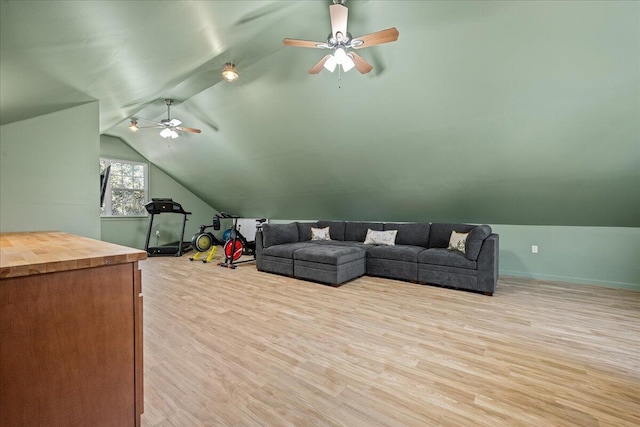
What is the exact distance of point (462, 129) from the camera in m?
3.67

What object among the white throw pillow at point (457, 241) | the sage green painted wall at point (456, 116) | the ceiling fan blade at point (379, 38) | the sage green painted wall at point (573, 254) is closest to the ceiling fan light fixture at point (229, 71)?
the sage green painted wall at point (456, 116)

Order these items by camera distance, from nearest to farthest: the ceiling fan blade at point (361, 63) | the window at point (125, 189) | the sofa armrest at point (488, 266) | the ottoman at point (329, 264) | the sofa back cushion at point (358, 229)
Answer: the ceiling fan blade at point (361, 63) < the sofa armrest at point (488, 266) < the ottoman at point (329, 264) < the sofa back cushion at point (358, 229) < the window at point (125, 189)

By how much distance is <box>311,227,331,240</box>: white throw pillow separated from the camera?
5.83 metres

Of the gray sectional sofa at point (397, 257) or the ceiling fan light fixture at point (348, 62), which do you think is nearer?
the ceiling fan light fixture at point (348, 62)

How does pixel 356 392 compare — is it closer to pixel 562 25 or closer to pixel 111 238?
pixel 562 25

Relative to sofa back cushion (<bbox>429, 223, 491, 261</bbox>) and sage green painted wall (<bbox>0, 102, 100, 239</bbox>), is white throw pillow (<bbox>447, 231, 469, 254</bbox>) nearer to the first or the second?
sofa back cushion (<bbox>429, 223, 491, 261</bbox>)

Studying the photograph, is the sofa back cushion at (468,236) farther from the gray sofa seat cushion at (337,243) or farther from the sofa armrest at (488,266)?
the gray sofa seat cushion at (337,243)

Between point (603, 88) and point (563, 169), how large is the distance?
1203 millimetres

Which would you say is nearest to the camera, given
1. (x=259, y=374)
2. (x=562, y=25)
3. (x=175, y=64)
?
(x=259, y=374)

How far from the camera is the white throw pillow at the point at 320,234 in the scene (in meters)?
5.83

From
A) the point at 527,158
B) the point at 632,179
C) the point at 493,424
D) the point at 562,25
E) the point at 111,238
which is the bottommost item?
the point at 493,424

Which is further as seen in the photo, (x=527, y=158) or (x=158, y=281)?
(x=158, y=281)

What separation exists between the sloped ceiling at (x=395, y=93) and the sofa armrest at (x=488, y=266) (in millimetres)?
992

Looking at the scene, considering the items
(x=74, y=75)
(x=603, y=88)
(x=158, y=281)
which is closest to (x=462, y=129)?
(x=603, y=88)
